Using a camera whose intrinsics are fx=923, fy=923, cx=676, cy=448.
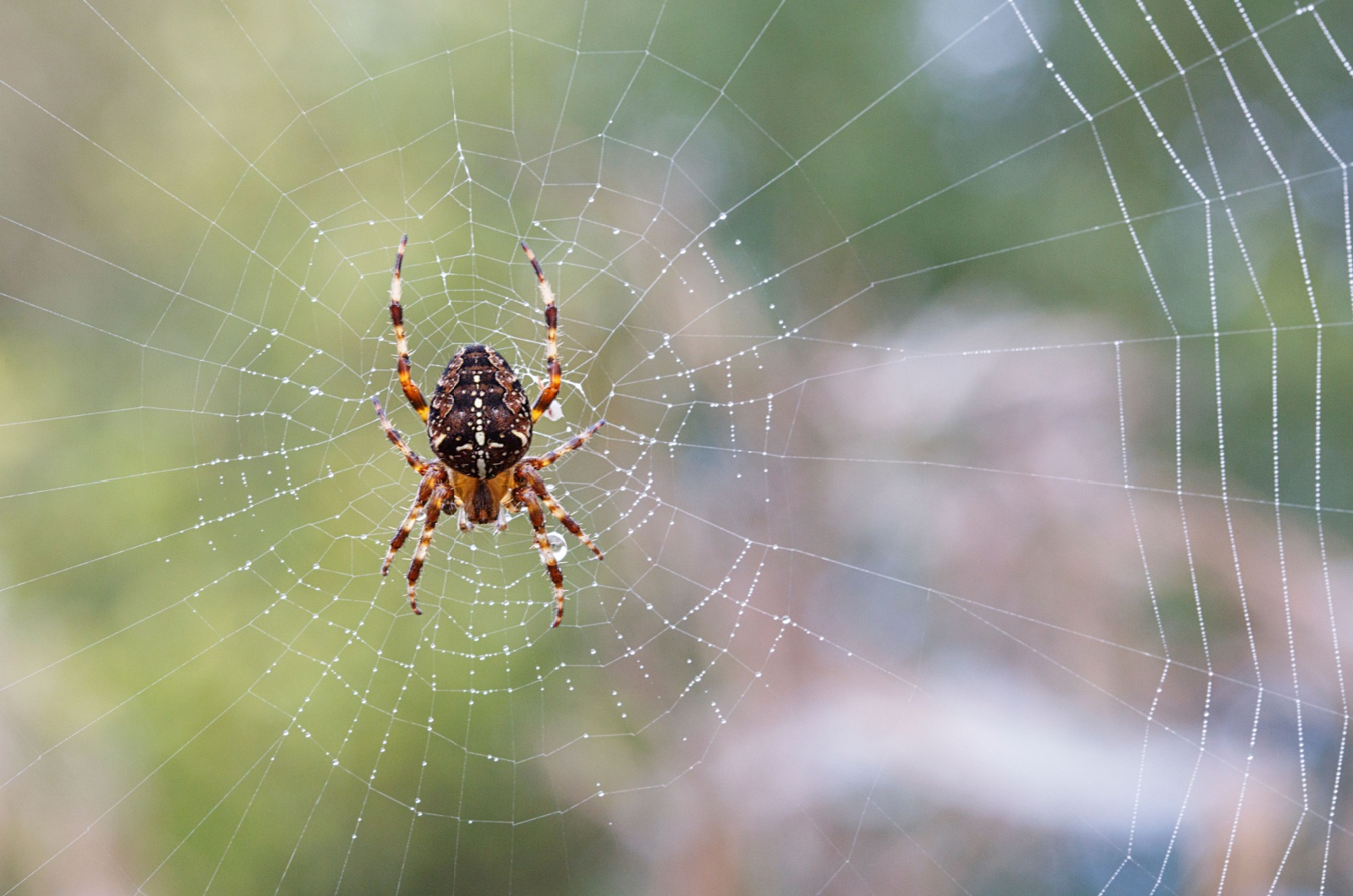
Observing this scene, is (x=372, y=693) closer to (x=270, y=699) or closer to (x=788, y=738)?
(x=270, y=699)

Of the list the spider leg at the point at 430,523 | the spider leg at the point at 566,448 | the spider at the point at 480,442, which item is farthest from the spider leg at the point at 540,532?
the spider leg at the point at 430,523

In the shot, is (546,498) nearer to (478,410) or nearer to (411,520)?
(411,520)

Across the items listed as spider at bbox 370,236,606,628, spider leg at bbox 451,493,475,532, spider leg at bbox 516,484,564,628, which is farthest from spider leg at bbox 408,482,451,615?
spider leg at bbox 516,484,564,628

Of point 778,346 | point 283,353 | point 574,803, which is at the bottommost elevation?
point 574,803

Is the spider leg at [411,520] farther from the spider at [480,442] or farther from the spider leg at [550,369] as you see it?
the spider leg at [550,369]

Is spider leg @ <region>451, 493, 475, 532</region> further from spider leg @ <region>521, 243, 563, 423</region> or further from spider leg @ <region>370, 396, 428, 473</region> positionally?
spider leg @ <region>521, 243, 563, 423</region>

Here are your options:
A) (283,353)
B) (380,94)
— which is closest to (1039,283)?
(380,94)
